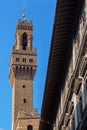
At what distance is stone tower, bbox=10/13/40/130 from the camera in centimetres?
8556

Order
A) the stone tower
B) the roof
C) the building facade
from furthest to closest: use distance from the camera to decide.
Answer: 1. the stone tower
2. the roof
3. the building facade

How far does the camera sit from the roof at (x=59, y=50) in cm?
2128

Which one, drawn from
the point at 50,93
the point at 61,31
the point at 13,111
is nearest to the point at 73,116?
the point at 61,31

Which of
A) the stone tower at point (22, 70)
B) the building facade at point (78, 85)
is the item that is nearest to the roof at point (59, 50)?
the building facade at point (78, 85)

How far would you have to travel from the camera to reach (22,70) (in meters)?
87.7

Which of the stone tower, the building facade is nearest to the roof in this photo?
the building facade

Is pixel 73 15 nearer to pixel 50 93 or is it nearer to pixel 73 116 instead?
pixel 73 116

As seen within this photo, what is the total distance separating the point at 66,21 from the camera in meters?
22.1

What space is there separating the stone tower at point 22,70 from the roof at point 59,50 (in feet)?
169

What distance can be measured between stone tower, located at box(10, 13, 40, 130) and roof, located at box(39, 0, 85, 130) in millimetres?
51398

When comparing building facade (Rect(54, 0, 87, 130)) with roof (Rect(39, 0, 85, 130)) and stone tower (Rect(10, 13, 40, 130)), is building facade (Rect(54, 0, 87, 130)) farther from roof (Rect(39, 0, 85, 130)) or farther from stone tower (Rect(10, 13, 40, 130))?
stone tower (Rect(10, 13, 40, 130))

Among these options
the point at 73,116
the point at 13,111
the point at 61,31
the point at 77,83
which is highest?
the point at 61,31

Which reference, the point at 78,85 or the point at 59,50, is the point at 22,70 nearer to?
the point at 59,50

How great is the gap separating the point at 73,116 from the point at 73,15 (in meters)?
4.64
